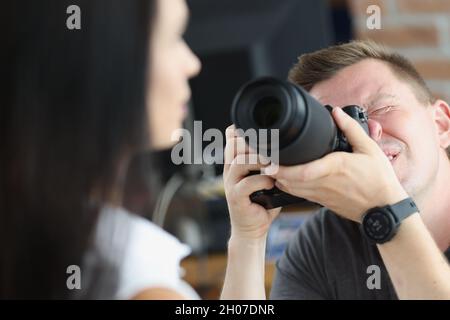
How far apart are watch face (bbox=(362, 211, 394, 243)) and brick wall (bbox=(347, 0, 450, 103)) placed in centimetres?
91

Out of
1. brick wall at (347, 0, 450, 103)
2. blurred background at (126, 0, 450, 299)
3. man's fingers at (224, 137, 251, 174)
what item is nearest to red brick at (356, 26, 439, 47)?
brick wall at (347, 0, 450, 103)

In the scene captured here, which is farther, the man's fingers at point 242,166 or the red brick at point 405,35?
the red brick at point 405,35

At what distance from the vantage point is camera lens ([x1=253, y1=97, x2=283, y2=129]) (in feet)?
1.61

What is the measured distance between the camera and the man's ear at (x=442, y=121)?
0.79m

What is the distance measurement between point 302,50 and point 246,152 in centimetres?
58

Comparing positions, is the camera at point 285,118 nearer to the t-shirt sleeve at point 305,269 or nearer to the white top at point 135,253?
the white top at point 135,253

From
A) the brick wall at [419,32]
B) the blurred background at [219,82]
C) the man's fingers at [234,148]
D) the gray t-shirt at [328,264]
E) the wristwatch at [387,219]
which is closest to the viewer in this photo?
the wristwatch at [387,219]

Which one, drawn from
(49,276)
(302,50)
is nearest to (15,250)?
(49,276)

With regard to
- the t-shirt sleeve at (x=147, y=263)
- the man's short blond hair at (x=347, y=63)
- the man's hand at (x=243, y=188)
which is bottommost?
the t-shirt sleeve at (x=147, y=263)

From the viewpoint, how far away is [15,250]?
0.42 meters

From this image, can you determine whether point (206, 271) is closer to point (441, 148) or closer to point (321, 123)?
point (441, 148)

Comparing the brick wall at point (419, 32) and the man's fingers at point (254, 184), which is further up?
the brick wall at point (419, 32)

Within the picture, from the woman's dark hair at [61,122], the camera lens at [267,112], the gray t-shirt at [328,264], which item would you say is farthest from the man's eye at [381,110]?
the woman's dark hair at [61,122]

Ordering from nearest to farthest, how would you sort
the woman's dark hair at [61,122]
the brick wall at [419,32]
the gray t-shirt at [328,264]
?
the woman's dark hair at [61,122]
the gray t-shirt at [328,264]
the brick wall at [419,32]
